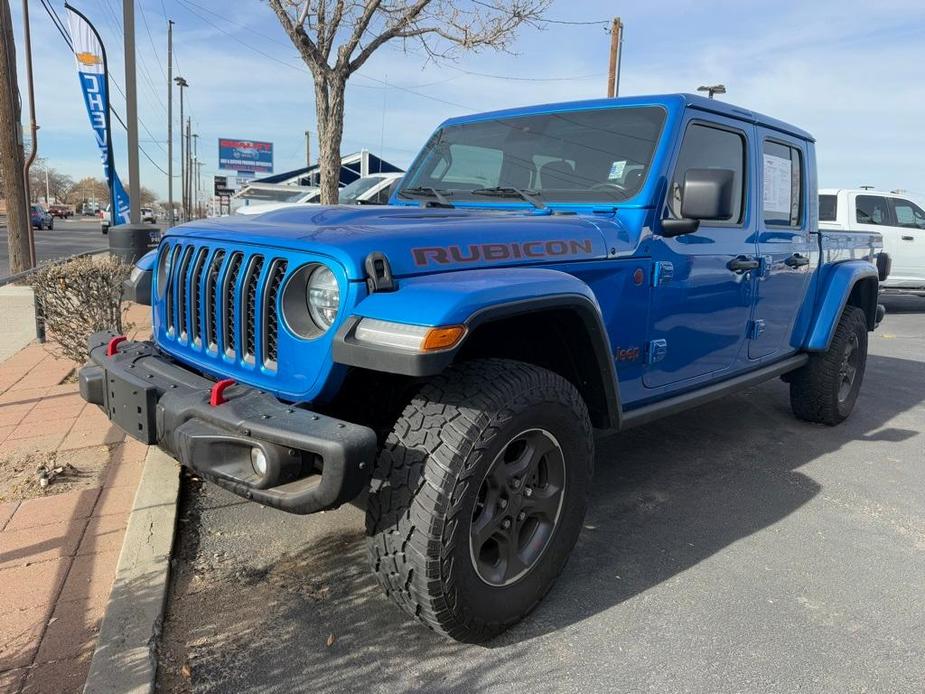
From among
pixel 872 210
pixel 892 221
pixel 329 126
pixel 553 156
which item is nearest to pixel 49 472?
pixel 553 156

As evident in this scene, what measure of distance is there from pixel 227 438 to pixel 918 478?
4.13 meters

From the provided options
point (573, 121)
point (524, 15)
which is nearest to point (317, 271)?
point (573, 121)

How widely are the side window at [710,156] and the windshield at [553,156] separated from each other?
0.18 meters

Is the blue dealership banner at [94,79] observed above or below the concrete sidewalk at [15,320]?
above

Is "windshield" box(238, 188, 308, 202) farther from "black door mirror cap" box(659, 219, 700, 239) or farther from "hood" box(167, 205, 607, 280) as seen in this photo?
"black door mirror cap" box(659, 219, 700, 239)

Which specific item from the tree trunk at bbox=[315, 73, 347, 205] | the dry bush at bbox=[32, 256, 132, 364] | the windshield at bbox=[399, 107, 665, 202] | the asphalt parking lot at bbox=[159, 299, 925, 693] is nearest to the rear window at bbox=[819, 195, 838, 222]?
the tree trunk at bbox=[315, 73, 347, 205]

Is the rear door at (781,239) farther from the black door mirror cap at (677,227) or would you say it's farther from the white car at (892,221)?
the white car at (892,221)

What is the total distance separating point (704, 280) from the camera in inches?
136

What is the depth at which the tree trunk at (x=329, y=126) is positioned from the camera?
26.1 ft

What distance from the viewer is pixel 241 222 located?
9.18 feet

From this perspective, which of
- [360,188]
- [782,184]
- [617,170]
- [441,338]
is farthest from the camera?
[360,188]

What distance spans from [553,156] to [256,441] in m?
2.23

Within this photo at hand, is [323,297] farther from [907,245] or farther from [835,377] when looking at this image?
[907,245]

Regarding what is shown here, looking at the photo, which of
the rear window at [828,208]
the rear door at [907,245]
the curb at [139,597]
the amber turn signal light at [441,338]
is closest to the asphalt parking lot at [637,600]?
the curb at [139,597]
